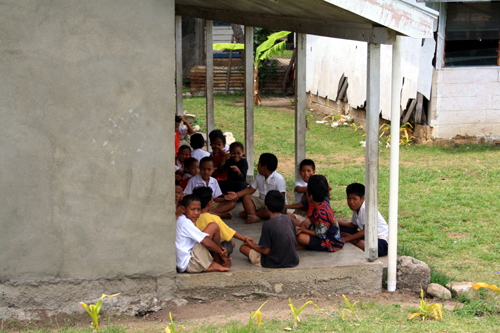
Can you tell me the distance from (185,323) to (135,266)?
0.67 metres

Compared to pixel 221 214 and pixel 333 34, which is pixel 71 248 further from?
pixel 333 34

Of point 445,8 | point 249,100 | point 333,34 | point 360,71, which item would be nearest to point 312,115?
point 360,71

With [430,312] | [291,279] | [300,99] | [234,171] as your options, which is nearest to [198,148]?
[234,171]

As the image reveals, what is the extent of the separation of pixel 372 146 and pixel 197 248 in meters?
1.87

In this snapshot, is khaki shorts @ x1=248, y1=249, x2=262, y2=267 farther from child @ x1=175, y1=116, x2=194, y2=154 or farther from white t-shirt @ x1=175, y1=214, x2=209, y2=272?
child @ x1=175, y1=116, x2=194, y2=154

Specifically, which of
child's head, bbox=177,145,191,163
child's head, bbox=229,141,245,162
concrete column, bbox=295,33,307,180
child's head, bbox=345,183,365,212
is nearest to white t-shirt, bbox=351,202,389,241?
child's head, bbox=345,183,365,212

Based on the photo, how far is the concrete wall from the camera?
36.6ft

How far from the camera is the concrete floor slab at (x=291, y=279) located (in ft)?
15.0

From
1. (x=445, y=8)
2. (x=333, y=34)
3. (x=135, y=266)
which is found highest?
(x=445, y=8)

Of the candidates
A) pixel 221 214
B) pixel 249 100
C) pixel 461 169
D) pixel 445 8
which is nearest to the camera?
pixel 221 214

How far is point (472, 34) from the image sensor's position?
36.4 ft

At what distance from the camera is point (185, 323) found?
4.11 m

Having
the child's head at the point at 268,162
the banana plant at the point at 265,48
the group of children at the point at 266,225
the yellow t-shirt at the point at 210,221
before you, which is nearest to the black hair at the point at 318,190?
the group of children at the point at 266,225

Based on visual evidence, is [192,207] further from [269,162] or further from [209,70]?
[209,70]
